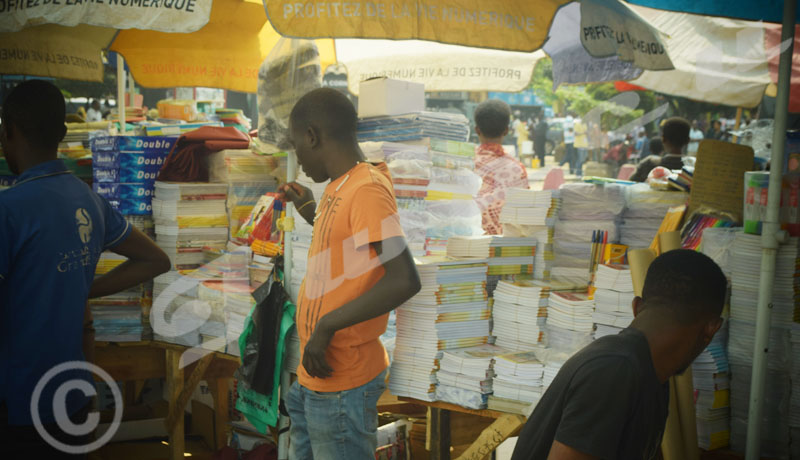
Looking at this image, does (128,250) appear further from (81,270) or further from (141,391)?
(141,391)

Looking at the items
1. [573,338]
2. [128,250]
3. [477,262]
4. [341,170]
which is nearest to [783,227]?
[573,338]

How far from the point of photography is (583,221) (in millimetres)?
4023

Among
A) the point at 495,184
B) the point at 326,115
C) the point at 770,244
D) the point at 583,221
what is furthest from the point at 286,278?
the point at 770,244

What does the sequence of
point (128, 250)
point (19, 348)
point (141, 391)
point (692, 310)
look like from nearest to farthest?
1. point (692, 310)
2. point (19, 348)
3. point (128, 250)
4. point (141, 391)

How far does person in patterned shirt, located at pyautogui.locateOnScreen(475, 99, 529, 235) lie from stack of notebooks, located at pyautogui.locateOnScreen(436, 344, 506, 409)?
189 centimetres

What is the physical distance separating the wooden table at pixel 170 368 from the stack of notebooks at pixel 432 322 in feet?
4.01

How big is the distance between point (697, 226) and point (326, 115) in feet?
6.97

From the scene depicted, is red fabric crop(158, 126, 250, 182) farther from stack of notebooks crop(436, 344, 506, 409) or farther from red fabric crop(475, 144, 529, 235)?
stack of notebooks crop(436, 344, 506, 409)

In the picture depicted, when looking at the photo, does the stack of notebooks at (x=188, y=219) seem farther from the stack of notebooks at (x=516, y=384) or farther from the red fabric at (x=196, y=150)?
the stack of notebooks at (x=516, y=384)

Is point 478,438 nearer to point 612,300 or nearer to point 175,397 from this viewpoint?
point 612,300

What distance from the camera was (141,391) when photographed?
231 inches

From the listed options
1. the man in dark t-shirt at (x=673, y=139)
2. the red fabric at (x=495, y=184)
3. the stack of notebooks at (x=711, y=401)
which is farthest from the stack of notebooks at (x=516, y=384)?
the man in dark t-shirt at (x=673, y=139)

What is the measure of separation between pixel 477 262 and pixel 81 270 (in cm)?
199

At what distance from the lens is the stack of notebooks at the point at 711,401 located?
10.4 feet
